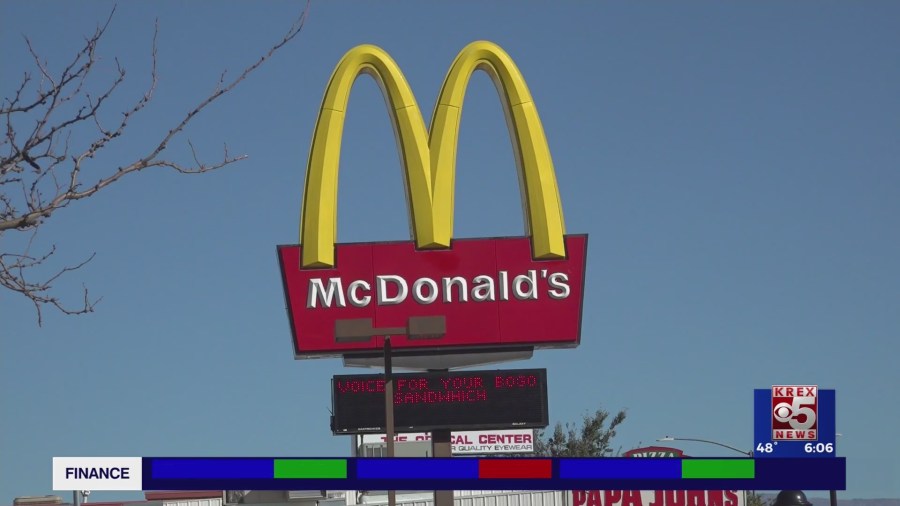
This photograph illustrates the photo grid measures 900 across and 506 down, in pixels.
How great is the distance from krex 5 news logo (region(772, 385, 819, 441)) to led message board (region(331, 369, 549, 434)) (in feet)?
58.2

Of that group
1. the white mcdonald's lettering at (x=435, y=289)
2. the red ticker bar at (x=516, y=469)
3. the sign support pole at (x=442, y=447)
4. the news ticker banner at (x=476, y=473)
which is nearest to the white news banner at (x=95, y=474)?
the news ticker banner at (x=476, y=473)

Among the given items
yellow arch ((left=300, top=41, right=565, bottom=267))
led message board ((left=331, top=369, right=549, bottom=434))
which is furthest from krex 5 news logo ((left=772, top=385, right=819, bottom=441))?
yellow arch ((left=300, top=41, right=565, bottom=267))

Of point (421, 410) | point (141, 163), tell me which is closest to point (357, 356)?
point (421, 410)

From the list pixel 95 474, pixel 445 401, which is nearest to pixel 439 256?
pixel 445 401

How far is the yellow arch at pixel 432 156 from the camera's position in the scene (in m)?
31.5

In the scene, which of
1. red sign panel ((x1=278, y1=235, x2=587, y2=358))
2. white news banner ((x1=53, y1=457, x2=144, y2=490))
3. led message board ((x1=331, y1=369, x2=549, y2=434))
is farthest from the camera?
red sign panel ((x1=278, y1=235, x2=587, y2=358))

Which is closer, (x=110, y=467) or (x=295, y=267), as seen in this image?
(x=110, y=467)

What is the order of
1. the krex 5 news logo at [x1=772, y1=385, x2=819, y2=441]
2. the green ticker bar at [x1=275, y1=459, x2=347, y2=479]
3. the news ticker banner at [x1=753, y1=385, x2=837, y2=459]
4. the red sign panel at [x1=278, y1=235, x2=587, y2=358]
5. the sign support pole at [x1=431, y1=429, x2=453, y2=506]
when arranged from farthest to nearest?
the red sign panel at [x1=278, y1=235, x2=587, y2=358]
the sign support pole at [x1=431, y1=429, x2=453, y2=506]
the krex 5 news logo at [x1=772, y1=385, x2=819, y2=441]
the news ticker banner at [x1=753, y1=385, x2=837, y2=459]
the green ticker bar at [x1=275, y1=459, x2=347, y2=479]

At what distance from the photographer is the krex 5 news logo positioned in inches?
493

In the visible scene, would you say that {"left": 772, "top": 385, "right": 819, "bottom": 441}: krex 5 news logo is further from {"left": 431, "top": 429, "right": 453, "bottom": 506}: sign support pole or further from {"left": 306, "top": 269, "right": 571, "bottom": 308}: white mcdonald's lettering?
{"left": 306, "top": 269, "right": 571, "bottom": 308}: white mcdonald's lettering

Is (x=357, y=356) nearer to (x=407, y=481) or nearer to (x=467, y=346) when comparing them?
(x=467, y=346)

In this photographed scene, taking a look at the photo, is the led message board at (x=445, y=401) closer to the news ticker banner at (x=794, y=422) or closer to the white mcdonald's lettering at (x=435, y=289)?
the white mcdonald's lettering at (x=435, y=289)

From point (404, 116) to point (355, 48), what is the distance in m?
2.54

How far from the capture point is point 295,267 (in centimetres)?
3222
